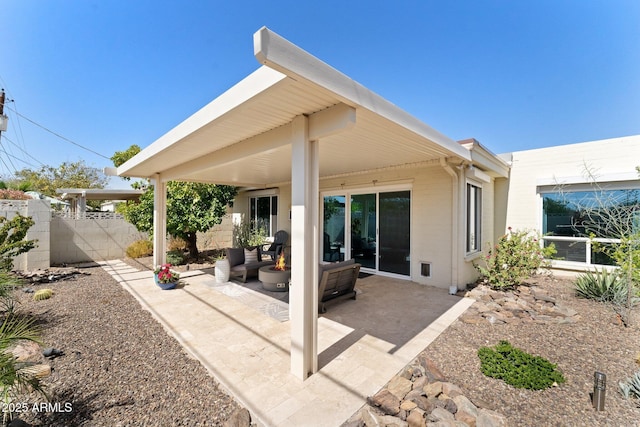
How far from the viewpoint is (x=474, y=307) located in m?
5.15

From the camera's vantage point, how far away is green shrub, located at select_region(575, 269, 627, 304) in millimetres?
5052

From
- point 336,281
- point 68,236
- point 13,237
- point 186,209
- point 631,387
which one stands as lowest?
point 631,387

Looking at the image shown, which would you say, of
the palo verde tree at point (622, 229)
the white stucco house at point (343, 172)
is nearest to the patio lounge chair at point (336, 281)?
the white stucco house at point (343, 172)

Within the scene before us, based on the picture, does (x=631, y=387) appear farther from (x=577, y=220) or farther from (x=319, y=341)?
(x=577, y=220)

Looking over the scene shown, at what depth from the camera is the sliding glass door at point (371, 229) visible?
23.9 ft

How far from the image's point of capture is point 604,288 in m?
5.45

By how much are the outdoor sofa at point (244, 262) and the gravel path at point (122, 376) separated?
2.42 metres

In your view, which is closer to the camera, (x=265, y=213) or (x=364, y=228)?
(x=364, y=228)

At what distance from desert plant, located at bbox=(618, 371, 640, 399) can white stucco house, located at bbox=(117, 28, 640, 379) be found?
316 centimetres

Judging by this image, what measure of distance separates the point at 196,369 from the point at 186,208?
695 centimetres

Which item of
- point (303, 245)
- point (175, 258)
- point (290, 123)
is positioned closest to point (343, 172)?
point (290, 123)

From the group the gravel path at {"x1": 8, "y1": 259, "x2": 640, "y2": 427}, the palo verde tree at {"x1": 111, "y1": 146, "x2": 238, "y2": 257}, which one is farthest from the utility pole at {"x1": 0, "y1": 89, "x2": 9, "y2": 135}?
the gravel path at {"x1": 8, "y1": 259, "x2": 640, "y2": 427}

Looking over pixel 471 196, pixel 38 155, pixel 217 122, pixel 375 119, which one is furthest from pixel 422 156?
pixel 38 155

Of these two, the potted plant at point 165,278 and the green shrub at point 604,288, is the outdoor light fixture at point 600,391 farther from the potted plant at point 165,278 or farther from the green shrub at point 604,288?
the potted plant at point 165,278
